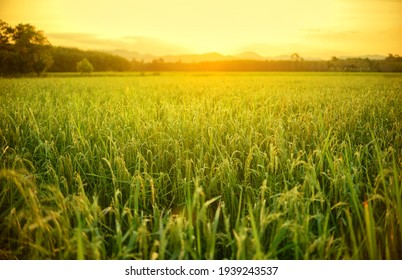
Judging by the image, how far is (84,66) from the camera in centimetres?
402

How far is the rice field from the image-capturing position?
156 centimetres

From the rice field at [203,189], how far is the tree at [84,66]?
42cm

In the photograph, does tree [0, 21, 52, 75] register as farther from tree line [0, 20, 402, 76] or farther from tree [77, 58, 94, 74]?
tree [77, 58, 94, 74]

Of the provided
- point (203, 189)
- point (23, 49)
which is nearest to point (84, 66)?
point (23, 49)

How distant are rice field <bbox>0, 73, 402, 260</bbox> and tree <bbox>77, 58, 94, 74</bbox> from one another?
0.42m

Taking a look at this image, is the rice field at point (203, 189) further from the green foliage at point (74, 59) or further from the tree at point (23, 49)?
the green foliage at point (74, 59)

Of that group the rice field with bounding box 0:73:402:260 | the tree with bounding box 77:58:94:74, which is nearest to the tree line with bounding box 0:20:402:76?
the tree with bounding box 77:58:94:74

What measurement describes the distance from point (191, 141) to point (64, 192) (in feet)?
3.58

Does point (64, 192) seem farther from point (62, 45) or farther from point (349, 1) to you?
point (349, 1)

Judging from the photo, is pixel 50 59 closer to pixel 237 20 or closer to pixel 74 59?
pixel 74 59

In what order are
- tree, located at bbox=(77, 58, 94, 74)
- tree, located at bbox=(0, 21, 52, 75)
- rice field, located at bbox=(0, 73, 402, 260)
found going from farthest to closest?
tree, located at bbox=(77, 58, 94, 74)
tree, located at bbox=(0, 21, 52, 75)
rice field, located at bbox=(0, 73, 402, 260)
